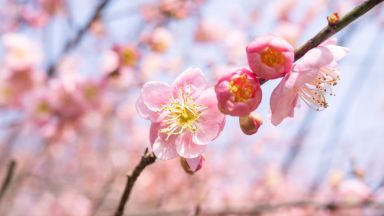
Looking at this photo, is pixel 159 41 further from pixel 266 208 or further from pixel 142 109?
pixel 142 109

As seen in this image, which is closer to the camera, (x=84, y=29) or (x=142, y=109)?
(x=142, y=109)

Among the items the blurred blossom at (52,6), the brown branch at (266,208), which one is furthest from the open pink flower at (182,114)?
the blurred blossom at (52,6)

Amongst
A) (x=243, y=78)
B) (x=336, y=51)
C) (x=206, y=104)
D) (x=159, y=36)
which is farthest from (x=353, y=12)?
(x=159, y=36)

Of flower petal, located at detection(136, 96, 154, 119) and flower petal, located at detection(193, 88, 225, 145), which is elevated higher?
flower petal, located at detection(136, 96, 154, 119)

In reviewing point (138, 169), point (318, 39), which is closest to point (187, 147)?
point (138, 169)

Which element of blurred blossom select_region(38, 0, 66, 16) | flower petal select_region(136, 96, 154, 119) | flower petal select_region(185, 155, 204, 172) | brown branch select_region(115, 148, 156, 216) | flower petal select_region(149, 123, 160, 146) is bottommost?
flower petal select_region(185, 155, 204, 172)

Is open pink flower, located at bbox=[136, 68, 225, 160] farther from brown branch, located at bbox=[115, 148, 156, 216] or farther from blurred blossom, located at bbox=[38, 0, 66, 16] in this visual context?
blurred blossom, located at bbox=[38, 0, 66, 16]

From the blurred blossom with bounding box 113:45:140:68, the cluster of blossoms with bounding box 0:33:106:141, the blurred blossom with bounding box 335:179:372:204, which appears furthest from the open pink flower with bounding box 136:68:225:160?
the cluster of blossoms with bounding box 0:33:106:141
